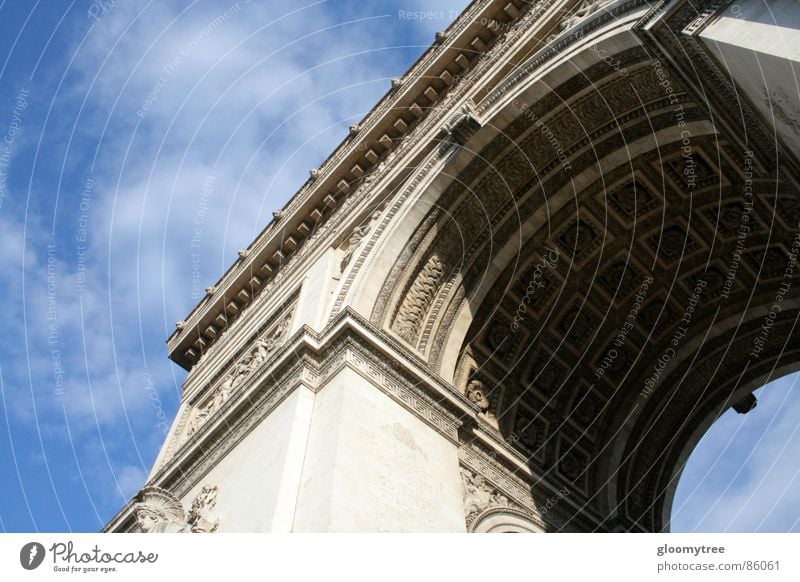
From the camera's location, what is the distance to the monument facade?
10.2 metres

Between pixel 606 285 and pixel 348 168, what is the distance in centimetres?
579

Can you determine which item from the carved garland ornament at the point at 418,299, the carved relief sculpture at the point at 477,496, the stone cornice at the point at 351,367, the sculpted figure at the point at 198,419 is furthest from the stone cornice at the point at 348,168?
the carved relief sculpture at the point at 477,496

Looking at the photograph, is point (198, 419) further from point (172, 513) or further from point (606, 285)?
point (606, 285)

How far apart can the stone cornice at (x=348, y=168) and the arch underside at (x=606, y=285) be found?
266cm

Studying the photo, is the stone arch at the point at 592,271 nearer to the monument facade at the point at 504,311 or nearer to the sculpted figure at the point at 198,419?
the monument facade at the point at 504,311

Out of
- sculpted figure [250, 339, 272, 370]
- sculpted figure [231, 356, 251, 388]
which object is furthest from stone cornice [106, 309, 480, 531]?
sculpted figure [231, 356, 251, 388]

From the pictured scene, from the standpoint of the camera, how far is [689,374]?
1441cm

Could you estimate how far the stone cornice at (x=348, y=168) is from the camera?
47.0ft

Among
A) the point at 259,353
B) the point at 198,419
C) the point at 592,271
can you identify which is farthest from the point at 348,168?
the point at 198,419

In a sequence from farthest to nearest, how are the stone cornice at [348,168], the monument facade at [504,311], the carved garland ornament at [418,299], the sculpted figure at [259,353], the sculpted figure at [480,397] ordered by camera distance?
the stone cornice at [348,168] < the sculpted figure at [259,353] < the sculpted figure at [480,397] < the carved garland ornament at [418,299] < the monument facade at [504,311]

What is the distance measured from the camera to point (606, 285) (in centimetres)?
1370

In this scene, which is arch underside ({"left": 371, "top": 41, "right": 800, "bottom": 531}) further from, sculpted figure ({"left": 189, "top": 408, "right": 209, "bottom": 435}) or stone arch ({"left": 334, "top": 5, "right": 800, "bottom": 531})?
sculpted figure ({"left": 189, "top": 408, "right": 209, "bottom": 435})

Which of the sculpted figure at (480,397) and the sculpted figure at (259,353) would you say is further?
the sculpted figure at (259,353)

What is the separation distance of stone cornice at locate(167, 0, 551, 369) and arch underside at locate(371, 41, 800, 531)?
2.66 metres
